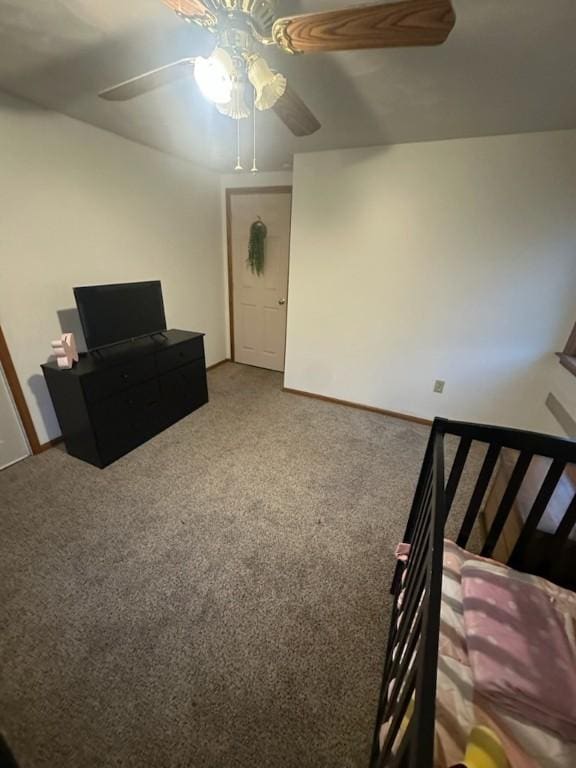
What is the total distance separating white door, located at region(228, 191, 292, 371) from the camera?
3.58 m

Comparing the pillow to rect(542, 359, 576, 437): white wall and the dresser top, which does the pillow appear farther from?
the dresser top

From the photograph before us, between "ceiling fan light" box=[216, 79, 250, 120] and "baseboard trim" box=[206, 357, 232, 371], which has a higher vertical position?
"ceiling fan light" box=[216, 79, 250, 120]

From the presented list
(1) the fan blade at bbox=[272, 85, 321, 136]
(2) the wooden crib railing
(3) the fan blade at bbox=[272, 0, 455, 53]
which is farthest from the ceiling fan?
(2) the wooden crib railing

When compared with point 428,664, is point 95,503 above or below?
below

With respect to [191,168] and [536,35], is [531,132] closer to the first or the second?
[536,35]

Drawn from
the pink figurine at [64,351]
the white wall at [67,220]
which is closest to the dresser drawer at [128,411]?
the pink figurine at [64,351]

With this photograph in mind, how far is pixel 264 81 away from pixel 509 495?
1723 mm

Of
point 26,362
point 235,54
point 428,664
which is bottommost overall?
point 26,362

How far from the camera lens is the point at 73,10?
3.86 ft

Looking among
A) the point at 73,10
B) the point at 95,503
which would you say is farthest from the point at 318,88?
the point at 95,503

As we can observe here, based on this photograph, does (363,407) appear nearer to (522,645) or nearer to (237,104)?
(522,645)

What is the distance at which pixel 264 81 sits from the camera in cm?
108

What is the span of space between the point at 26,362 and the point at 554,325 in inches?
154

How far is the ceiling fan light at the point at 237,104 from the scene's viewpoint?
114 centimetres
